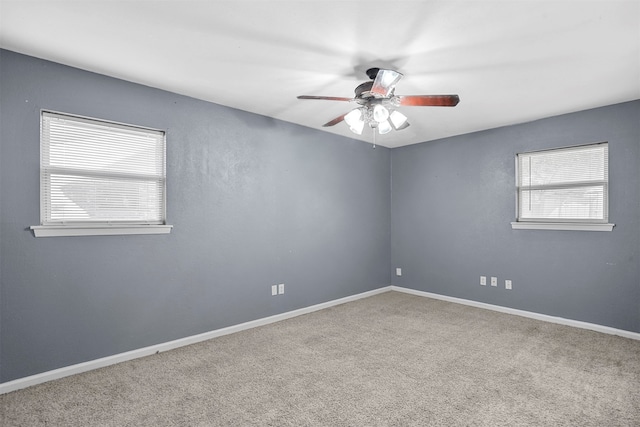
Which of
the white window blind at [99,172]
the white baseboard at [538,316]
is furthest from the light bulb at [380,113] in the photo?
the white baseboard at [538,316]

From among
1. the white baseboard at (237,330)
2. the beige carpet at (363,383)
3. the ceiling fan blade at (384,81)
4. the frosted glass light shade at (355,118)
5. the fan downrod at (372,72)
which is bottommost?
the beige carpet at (363,383)

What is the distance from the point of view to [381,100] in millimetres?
2670

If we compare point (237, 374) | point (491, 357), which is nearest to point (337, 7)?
point (237, 374)

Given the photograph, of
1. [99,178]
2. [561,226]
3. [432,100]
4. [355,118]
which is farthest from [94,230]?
[561,226]

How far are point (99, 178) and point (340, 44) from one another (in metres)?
2.25

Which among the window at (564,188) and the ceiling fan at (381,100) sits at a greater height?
the ceiling fan at (381,100)

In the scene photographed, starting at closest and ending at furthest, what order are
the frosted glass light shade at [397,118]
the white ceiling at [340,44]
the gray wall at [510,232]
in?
the white ceiling at [340,44] → the frosted glass light shade at [397,118] → the gray wall at [510,232]

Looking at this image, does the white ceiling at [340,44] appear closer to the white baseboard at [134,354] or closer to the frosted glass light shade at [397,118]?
the frosted glass light shade at [397,118]

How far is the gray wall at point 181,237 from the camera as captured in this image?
2.40 meters

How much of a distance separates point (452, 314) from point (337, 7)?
3762 mm

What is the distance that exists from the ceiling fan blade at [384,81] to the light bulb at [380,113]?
0.20 metres

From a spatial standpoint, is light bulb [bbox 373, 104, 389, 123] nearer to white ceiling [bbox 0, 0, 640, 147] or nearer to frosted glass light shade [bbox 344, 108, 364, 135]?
frosted glass light shade [bbox 344, 108, 364, 135]

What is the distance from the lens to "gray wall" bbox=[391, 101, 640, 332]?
3.42 m

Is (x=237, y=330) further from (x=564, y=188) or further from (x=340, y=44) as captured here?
(x=564, y=188)
